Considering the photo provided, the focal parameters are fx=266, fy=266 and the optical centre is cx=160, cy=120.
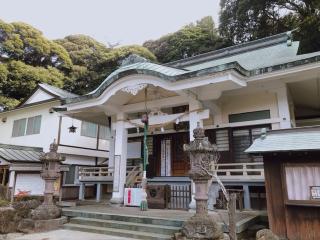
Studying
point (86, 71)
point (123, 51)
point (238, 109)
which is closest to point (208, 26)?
point (123, 51)

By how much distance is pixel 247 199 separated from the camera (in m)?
9.08

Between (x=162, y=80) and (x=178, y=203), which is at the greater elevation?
(x=162, y=80)

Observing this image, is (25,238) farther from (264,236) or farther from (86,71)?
(86,71)

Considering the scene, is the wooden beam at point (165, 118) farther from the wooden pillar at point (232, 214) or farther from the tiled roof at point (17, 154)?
the tiled roof at point (17, 154)

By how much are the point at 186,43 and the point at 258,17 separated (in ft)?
29.7

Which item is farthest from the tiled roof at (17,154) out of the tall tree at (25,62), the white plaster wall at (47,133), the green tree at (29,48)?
the green tree at (29,48)

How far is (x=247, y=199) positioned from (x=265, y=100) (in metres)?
3.87

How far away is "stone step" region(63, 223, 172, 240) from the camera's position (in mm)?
6680

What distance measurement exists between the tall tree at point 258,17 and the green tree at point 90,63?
31.7 feet

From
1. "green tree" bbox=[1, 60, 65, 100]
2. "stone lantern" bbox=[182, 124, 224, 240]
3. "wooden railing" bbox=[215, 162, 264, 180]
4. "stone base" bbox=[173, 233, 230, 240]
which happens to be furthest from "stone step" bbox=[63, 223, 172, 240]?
"green tree" bbox=[1, 60, 65, 100]

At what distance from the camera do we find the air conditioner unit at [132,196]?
10263mm

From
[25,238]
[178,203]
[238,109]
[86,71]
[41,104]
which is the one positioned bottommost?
[25,238]

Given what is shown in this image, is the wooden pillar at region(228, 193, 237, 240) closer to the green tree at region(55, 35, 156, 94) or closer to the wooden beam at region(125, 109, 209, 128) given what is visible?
the wooden beam at region(125, 109, 209, 128)

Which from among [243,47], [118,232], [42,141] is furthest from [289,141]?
[42,141]
